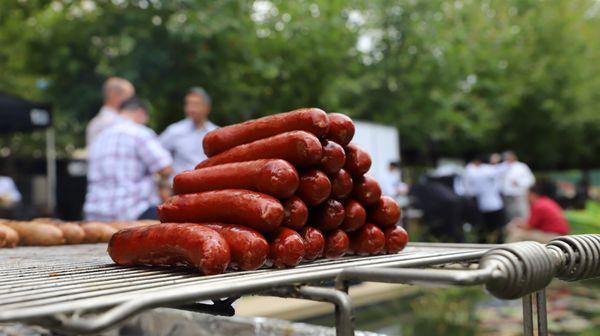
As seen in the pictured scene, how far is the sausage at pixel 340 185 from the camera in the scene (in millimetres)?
1838

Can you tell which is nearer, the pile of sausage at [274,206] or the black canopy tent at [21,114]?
the pile of sausage at [274,206]

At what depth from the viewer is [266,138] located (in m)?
1.89

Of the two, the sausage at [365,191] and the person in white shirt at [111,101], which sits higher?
the person in white shirt at [111,101]

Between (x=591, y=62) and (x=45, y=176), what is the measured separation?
1956 centimetres

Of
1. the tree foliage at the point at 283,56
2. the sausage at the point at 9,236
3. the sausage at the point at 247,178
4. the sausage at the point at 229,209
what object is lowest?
the sausage at the point at 9,236

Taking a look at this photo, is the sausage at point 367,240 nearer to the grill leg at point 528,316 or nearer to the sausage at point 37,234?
the grill leg at point 528,316

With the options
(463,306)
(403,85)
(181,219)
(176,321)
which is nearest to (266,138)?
(181,219)

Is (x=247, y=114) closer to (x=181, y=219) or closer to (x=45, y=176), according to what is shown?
(x=45, y=176)

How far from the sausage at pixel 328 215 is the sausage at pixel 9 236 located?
1.39 meters

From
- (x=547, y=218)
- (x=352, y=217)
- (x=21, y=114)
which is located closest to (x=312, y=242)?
(x=352, y=217)

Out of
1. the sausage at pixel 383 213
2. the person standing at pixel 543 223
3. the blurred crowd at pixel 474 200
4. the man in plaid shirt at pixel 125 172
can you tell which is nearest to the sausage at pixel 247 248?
the sausage at pixel 383 213

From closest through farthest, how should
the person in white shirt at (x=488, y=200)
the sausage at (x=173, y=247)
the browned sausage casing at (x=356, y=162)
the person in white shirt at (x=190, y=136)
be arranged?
the sausage at (x=173, y=247) < the browned sausage casing at (x=356, y=162) < the person in white shirt at (x=190, y=136) < the person in white shirt at (x=488, y=200)

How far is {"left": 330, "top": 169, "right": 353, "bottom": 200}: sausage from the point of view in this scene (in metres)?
1.84

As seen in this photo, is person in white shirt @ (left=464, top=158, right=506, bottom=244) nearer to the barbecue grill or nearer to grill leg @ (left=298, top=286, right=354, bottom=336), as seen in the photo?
the barbecue grill
